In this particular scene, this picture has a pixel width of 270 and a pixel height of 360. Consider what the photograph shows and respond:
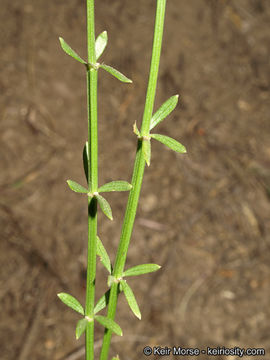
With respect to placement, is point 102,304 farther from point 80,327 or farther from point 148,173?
point 148,173

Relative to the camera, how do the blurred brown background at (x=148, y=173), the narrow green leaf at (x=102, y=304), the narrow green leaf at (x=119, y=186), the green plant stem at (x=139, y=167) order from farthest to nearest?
the blurred brown background at (x=148, y=173)
the narrow green leaf at (x=102, y=304)
the narrow green leaf at (x=119, y=186)
the green plant stem at (x=139, y=167)

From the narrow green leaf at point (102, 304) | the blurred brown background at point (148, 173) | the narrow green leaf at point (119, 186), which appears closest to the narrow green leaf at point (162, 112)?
the narrow green leaf at point (119, 186)

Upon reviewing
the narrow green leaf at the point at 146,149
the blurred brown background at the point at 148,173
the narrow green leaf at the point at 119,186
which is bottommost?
the blurred brown background at the point at 148,173

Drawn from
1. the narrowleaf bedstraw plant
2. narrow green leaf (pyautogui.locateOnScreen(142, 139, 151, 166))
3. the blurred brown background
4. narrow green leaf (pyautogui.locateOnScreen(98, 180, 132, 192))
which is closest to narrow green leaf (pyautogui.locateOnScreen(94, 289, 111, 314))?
the narrowleaf bedstraw plant

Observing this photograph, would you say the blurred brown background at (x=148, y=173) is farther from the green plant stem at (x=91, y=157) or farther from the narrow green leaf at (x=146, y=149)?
the narrow green leaf at (x=146, y=149)

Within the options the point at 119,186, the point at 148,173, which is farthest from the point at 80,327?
the point at 148,173

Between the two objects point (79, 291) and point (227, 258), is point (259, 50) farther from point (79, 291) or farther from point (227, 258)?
point (79, 291)

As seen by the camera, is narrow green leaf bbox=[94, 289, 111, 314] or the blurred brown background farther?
the blurred brown background

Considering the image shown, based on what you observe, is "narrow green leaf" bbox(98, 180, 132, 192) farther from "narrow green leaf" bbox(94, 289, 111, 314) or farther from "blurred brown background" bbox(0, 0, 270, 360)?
"blurred brown background" bbox(0, 0, 270, 360)

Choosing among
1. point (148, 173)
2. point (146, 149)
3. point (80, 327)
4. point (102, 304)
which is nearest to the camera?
point (146, 149)
